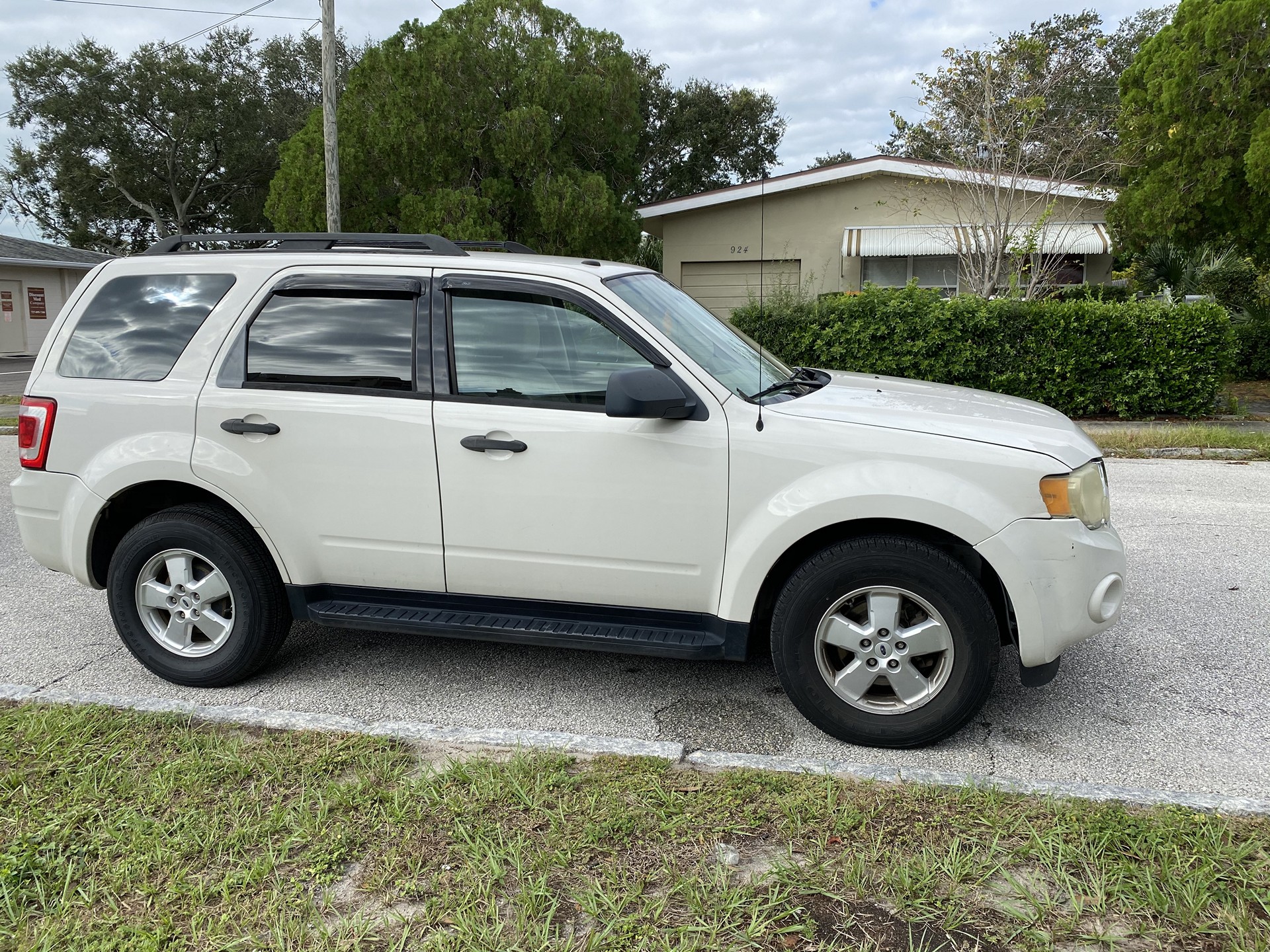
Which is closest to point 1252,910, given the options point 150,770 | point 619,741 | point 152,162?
point 619,741

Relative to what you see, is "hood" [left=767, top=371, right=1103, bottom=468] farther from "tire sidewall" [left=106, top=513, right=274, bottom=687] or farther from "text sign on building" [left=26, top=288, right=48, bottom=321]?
"text sign on building" [left=26, top=288, right=48, bottom=321]

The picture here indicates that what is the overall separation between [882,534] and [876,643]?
1.33 feet

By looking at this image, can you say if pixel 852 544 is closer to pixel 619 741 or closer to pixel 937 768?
pixel 937 768

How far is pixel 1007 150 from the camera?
1524cm

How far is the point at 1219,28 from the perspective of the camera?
16.5 m

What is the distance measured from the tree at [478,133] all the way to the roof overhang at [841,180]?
2.69 m

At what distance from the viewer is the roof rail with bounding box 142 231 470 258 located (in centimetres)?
428

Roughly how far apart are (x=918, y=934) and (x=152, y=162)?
43.2 metres

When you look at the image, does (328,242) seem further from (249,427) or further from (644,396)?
(644,396)

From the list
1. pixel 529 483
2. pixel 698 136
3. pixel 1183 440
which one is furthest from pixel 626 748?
pixel 698 136

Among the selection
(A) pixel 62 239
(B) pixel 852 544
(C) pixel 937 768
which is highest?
(A) pixel 62 239

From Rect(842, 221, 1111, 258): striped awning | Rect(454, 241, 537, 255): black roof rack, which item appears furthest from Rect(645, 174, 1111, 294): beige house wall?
Rect(454, 241, 537, 255): black roof rack

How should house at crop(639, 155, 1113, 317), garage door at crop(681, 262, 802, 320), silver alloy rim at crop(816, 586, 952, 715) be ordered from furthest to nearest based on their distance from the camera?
garage door at crop(681, 262, 802, 320) → house at crop(639, 155, 1113, 317) → silver alloy rim at crop(816, 586, 952, 715)

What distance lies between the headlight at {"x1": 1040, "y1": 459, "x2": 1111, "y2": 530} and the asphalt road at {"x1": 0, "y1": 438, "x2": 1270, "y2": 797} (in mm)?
903
